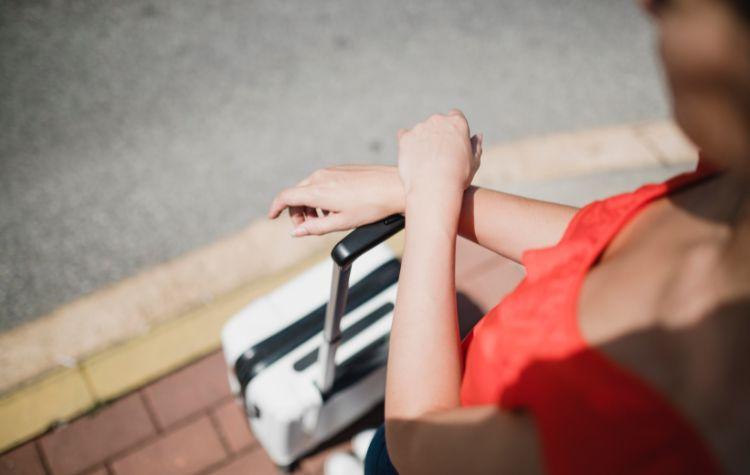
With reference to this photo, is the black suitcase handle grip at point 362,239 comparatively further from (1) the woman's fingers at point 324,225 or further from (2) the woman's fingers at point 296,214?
(2) the woman's fingers at point 296,214

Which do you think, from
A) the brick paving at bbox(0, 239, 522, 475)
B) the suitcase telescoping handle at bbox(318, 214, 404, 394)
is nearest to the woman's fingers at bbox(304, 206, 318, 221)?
the suitcase telescoping handle at bbox(318, 214, 404, 394)

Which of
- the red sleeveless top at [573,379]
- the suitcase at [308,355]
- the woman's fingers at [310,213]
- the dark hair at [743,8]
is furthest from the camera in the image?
the suitcase at [308,355]

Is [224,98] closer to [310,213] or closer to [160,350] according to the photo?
[160,350]

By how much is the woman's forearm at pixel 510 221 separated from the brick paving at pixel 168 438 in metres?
0.85

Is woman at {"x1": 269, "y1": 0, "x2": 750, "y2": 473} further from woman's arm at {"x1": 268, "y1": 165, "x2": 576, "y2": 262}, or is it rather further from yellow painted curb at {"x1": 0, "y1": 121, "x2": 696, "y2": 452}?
yellow painted curb at {"x1": 0, "y1": 121, "x2": 696, "y2": 452}

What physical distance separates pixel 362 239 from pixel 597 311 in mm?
508

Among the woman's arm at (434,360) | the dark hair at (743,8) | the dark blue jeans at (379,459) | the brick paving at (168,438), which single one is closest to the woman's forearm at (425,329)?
the woman's arm at (434,360)

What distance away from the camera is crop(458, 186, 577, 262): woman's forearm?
4.13ft

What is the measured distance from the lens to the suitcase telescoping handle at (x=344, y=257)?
119cm

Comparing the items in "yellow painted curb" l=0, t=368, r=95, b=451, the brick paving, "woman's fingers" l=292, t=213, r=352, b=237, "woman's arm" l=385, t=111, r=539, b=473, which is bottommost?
the brick paving

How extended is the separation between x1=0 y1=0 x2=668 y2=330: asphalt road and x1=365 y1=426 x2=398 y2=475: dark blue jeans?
1.46 m

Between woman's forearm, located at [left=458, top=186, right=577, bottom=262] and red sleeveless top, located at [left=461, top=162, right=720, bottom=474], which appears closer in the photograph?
red sleeveless top, located at [left=461, top=162, right=720, bottom=474]

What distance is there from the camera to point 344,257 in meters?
1.18

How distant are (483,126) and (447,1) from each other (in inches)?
48.7
